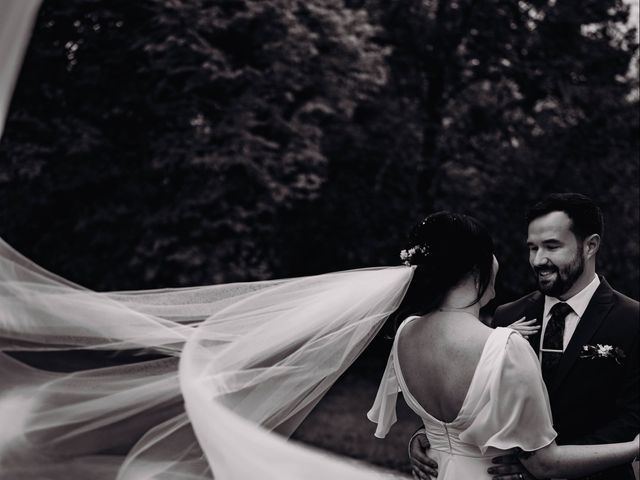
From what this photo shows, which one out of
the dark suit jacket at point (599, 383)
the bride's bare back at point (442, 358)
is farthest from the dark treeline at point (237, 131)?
the bride's bare back at point (442, 358)

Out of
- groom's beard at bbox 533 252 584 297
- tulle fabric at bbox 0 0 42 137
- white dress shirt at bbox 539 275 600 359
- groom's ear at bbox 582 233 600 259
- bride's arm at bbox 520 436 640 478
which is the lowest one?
bride's arm at bbox 520 436 640 478

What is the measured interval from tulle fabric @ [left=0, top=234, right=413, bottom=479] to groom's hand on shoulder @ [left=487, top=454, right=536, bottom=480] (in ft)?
2.56

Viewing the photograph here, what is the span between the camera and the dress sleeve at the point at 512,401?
2.84 m

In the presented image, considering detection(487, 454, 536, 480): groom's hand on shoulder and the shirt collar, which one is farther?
the shirt collar

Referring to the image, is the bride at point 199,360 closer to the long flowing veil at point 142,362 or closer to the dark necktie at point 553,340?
the long flowing veil at point 142,362

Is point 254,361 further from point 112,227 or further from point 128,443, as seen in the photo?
point 112,227

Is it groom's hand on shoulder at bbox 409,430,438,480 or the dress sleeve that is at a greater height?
the dress sleeve

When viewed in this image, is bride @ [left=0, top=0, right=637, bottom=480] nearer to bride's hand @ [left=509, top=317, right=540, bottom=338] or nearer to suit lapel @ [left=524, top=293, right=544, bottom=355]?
bride's hand @ [left=509, top=317, right=540, bottom=338]

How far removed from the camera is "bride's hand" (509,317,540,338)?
3.51 meters

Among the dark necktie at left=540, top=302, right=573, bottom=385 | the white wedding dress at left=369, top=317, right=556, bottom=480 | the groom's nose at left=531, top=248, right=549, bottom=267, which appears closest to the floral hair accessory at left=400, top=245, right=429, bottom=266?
the white wedding dress at left=369, top=317, right=556, bottom=480

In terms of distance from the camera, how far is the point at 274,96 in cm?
1236

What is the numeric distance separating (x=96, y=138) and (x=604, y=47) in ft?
27.9

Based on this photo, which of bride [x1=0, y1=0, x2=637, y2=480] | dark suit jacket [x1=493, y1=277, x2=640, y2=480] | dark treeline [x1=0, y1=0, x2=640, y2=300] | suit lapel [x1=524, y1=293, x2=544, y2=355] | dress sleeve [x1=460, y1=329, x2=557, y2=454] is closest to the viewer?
dress sleeve [x1=460, y1=329, x2=557, y2=454]

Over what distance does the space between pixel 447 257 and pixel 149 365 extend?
55.1 inches
